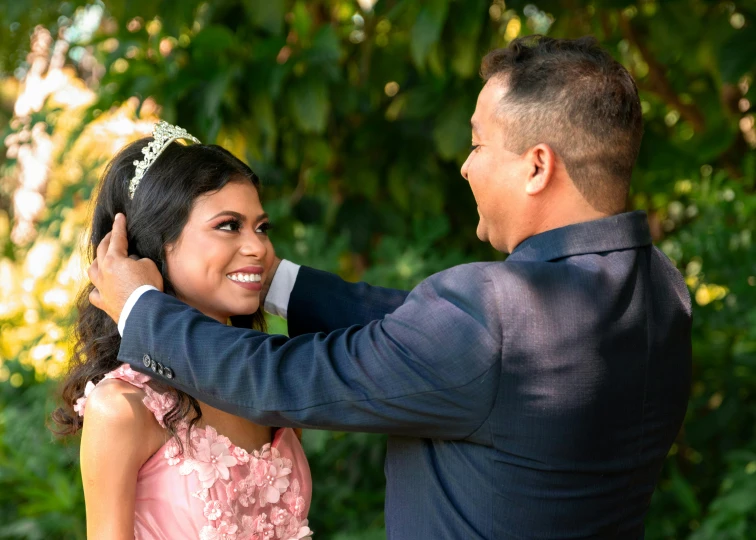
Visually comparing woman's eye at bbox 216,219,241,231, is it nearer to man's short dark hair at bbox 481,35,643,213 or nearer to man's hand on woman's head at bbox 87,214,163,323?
man's hand on woman's head at bbox 87,214,163,323

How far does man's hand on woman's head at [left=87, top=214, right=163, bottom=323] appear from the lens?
1909 mm

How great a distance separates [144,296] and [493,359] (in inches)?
28.6

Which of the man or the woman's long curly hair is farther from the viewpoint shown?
the woman's long curly hair

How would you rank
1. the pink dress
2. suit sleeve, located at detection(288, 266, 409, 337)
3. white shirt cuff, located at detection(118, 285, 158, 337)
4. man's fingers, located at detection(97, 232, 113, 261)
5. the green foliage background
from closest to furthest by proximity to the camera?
white shirt cuff, located at detection(118, 285, 158, 337) < man's fingers, located at detection(97, 232, 113, 261) < the pink dress < suit sleeve, located at detection(288, 266, 409, 337) < the green foliage background

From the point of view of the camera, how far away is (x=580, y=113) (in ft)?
6.07

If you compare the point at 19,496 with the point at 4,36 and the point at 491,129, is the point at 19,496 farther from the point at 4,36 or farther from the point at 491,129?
the point at 491,129

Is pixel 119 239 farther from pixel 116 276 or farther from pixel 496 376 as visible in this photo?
pixel 496 376

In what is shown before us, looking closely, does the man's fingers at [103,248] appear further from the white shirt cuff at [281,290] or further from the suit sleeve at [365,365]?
the white shirt cuff at [281,290]

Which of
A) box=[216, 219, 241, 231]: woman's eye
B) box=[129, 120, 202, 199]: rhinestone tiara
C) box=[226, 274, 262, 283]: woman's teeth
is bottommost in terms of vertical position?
box=[226, 274, 262, 283]: woman's teeth

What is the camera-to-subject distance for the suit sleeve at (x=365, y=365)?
1.69 metres

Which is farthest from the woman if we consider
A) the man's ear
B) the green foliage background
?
the green foliage background

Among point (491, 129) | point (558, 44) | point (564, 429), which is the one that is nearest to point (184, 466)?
point (564, 429)

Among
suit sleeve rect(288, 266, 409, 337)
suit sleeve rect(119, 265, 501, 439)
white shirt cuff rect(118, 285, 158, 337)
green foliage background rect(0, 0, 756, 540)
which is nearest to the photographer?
suit sleeve rect(119, 265, 501, 439)

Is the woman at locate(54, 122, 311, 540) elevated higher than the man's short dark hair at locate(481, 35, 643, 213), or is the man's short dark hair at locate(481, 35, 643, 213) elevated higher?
the man's short dark hair at locate(481, 35, 643, 213)
